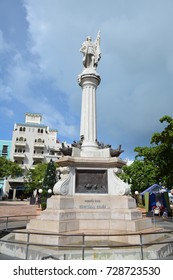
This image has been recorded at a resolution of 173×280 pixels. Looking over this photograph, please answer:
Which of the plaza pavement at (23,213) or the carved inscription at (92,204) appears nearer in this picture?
the plaza pavement at (23,213)

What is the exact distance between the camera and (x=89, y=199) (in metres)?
9.47

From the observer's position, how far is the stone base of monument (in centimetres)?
794

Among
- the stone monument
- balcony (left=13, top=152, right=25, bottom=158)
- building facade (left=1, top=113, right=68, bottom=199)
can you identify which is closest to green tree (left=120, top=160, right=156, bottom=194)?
the stone monument

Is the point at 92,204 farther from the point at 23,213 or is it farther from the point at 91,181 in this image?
the point at 23,213

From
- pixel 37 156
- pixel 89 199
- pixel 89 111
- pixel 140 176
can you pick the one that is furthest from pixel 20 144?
pixel 89 199

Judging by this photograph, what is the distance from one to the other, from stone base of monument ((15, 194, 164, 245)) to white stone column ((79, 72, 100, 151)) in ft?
9.35

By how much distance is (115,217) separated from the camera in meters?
8.92

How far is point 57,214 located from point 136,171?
2844 cm

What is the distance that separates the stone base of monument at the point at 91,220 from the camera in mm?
7941

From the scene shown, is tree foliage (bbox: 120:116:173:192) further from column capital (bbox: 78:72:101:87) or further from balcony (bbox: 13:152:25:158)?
balcony (bbox: 13:152:25:158)

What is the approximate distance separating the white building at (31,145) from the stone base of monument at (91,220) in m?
50.6

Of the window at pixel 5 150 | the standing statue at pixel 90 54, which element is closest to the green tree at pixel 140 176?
the standing statue at pixel 90 54

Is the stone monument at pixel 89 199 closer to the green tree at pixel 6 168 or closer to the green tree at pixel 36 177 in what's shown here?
A: the green tree at pixel 6 168

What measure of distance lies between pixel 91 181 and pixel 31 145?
176ft
